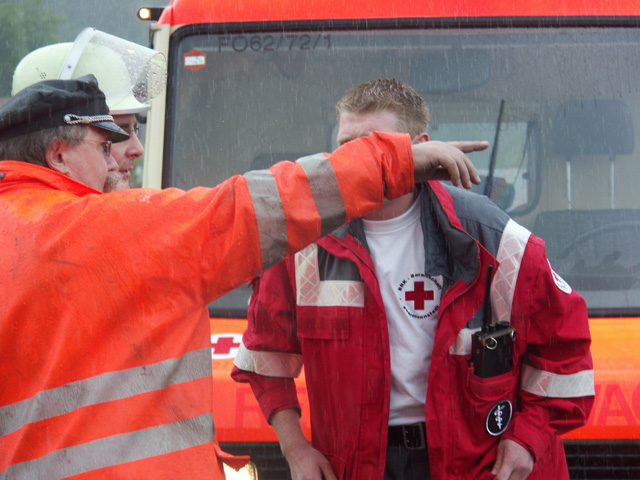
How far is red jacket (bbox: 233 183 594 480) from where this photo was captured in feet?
6.56

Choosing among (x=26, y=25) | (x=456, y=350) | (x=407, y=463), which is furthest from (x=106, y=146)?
(x=26, y=25)

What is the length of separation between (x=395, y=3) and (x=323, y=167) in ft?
6.96

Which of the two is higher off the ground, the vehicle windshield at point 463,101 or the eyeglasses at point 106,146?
the vehicle windshield at point 463,101

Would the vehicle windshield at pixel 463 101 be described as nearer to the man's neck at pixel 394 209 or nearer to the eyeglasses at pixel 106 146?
the man's neck at pixel 394 209

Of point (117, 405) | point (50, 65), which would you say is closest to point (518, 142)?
point (50, 65)

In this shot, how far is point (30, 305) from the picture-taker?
4.81ft

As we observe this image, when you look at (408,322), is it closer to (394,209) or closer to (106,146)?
(394,209)

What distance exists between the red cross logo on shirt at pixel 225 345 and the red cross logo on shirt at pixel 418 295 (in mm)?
858

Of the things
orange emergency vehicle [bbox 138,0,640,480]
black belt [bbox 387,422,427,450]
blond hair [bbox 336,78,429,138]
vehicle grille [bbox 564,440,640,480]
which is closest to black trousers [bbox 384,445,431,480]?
black belt [bbox 387,422,427,450]

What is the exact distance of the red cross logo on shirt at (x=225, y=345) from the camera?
2681mm

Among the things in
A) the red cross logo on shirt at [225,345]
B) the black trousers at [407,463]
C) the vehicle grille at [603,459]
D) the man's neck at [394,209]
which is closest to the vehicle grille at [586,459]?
the vehicle grille at [603,459]

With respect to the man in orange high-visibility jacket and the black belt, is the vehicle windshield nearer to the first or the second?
the black belt

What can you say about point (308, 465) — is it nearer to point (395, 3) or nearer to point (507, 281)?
point (507, 281)

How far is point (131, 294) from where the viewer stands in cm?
148
